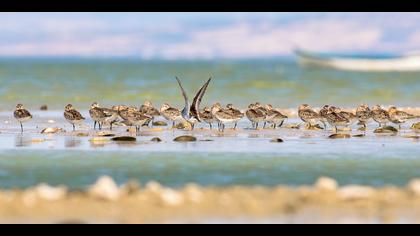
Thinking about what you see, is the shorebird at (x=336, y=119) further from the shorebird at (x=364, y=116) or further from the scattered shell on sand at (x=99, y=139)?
the scattered shell on sand at (x=99, y=139)

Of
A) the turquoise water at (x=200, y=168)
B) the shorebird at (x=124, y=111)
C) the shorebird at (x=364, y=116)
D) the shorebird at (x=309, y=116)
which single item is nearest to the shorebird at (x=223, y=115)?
the shorebird at (x=309, y=116)

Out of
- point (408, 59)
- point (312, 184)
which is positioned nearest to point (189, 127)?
point (312, 184)

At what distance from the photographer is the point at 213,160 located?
15.5 metres

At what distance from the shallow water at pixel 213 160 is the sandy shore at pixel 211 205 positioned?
1.52 m

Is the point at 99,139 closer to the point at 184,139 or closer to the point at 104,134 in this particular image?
the point at 104,134

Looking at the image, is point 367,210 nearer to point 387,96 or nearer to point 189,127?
point 189,127

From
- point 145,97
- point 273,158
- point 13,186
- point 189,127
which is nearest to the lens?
point 13,186

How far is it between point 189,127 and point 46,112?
31.9ft

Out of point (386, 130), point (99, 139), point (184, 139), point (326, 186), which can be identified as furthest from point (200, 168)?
point (386, 130)

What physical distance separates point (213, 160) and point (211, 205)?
4.44 meters

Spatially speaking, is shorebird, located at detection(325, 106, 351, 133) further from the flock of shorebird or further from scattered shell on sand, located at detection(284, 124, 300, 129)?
scattered shell on sand, located at detection(284, 124, 300, 129)

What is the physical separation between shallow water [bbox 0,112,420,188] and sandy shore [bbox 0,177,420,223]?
1520 mm

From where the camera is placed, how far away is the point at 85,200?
1123 centimetres

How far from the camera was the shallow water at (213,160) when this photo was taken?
13.6 metres
